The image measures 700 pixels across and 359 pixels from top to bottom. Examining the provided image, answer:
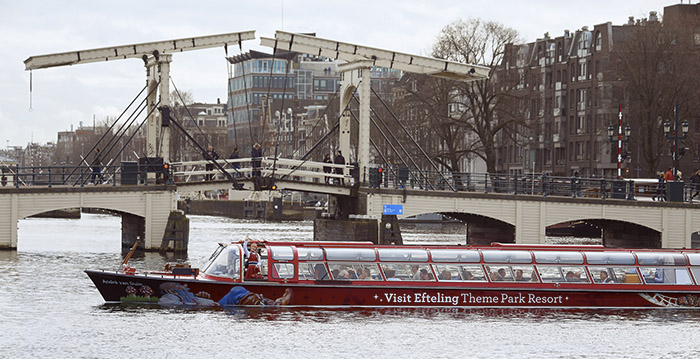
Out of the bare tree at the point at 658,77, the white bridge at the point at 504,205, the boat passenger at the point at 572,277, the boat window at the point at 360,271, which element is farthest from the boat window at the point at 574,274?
the bare tree at the point at 658,77

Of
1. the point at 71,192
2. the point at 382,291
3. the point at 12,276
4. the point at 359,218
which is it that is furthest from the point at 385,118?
the point at 382,291

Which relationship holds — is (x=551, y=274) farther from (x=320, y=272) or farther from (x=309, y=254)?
(x=309, y=254)

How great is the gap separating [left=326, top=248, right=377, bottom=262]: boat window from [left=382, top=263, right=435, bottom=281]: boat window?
17.0 inches

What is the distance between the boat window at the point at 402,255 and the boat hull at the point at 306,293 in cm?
64

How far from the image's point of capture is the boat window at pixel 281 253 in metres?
31.1

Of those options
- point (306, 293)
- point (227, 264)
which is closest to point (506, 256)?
point (306, 293)

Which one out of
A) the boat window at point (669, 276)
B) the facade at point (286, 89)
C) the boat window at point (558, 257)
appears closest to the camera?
the boat window at point (558, 257)

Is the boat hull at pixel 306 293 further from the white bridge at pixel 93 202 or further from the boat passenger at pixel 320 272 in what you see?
the white bridge at pixel 93 202

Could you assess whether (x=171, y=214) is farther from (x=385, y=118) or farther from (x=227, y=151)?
(x=227, y=151)

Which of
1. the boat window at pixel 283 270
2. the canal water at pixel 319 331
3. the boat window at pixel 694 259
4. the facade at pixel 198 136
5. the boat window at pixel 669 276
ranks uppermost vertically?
the facade at pixel 198 136

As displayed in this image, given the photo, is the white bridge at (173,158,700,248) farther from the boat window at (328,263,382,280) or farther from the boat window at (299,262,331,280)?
the boat window at (299,262,331,280)

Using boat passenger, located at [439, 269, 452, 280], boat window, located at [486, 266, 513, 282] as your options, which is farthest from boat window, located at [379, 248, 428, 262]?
boat window, located at [486, 266, 513, 282]

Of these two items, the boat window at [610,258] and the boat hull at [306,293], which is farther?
the boat window at [610,258]

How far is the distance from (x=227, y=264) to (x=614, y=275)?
1042cm
